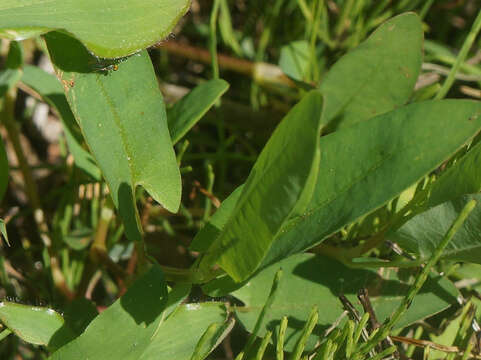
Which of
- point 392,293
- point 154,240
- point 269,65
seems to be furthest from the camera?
point 269,65

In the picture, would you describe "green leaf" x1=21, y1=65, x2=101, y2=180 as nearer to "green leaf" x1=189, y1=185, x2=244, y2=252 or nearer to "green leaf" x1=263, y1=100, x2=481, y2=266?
"green leaf" x1=189, y1=185, x2=244, y2=252

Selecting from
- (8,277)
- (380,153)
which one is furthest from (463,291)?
(8,277)

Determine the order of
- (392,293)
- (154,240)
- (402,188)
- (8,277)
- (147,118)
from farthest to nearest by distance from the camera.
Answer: (154,240), (8,277), (392,293), (147,118), (402,188)

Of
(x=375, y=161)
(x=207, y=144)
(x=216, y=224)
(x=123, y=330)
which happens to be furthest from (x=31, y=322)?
(x=207, y=144)

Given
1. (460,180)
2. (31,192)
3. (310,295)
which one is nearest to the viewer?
(460,180)

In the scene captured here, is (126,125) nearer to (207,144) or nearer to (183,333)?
(183,333)

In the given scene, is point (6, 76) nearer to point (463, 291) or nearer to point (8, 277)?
point (8, 277)

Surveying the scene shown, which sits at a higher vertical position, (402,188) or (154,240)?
(402,188)
